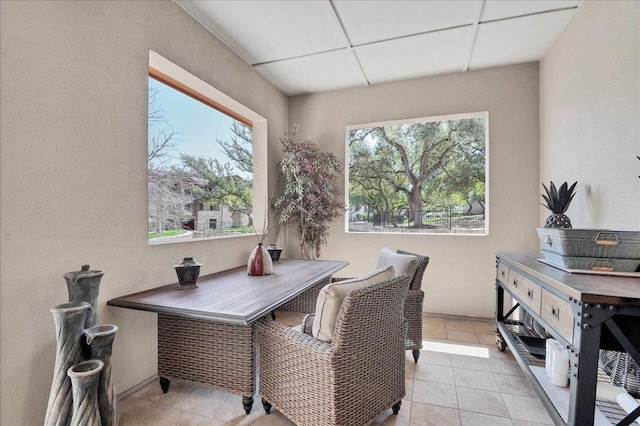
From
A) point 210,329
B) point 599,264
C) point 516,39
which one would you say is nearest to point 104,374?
point 210,329

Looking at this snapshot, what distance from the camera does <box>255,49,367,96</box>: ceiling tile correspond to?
318cm

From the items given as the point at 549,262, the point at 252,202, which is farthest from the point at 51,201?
the point at 549,262

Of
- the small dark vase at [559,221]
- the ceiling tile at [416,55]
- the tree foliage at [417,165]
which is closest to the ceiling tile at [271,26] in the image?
the ceiling tile at [416,55]

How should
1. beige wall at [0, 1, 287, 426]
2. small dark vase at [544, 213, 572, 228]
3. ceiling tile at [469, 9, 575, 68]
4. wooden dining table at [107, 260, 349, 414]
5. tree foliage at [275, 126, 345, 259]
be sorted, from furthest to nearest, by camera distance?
tree foliage at [275, 126, 345, 259]
ceiling tile at [469, 9, 575, 68]
small dark vase at [544, 213, 572, 228]
wooden dining table at [107, 260, 349, 414]
beige wall at [0, 1, 287, 426]

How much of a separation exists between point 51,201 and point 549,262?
9.55 ft

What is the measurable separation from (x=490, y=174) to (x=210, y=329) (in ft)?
10.8

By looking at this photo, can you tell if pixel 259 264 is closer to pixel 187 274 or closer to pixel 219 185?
pixel 187 274

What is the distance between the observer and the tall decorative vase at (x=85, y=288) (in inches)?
57.7

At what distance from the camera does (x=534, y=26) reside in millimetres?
2635

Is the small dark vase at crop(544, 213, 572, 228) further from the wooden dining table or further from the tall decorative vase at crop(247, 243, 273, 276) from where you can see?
the tall decorative vase at crop(247, 243, 273, 276)

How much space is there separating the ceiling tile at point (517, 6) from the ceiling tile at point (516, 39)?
9 cm

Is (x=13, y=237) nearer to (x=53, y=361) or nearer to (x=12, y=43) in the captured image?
(x=53, y=361)

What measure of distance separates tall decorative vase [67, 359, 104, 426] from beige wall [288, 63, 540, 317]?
299 cm

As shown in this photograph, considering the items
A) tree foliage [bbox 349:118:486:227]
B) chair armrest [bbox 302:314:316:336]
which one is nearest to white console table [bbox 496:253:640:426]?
chair armrest [bbox 302:314:316:336]
